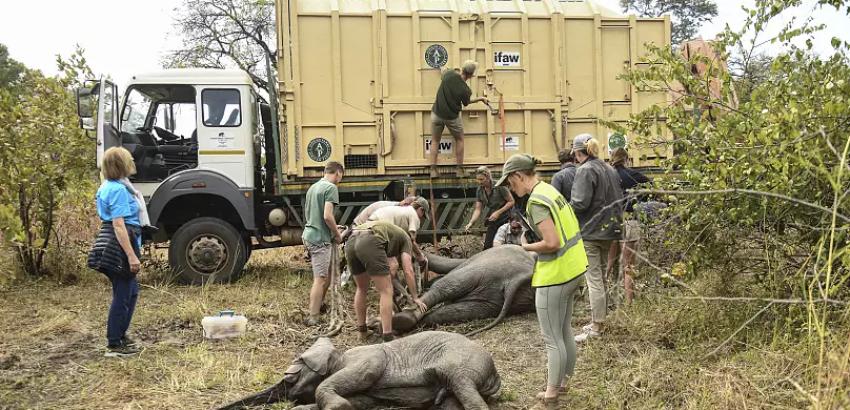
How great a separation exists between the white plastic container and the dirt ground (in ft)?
0.32

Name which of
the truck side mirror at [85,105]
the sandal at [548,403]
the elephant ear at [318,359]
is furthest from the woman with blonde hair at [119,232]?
the sandal at [548,403]

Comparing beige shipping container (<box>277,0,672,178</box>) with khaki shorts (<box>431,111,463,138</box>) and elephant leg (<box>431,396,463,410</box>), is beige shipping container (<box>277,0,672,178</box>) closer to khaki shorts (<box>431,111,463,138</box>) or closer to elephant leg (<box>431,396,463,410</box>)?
khaki shorts (<box>431,111,463,138</box>)

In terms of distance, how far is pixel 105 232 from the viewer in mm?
5395

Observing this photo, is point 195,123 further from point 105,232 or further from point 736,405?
point 736,405

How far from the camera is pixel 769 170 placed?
4.43 m

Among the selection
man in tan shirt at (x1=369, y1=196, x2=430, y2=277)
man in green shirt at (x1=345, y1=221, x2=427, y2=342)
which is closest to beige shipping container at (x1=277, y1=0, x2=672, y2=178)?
man in tan shirt at (x1=369, y1=196, x2=430, y2=277)

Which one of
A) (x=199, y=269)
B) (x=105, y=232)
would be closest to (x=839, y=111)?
(x=105, y=232)

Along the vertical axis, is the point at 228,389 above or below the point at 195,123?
below

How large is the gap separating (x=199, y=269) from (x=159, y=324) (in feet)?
6.90

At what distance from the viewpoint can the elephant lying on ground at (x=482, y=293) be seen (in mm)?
6793

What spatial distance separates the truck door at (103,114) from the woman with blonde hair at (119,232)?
10.7 ft

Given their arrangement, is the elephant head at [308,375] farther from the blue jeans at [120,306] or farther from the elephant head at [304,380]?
the blue jeans at [120,306]

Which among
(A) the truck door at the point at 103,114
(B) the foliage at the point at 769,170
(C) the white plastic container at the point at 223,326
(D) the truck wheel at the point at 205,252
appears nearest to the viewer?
(B) the foliage at the point at 769,170

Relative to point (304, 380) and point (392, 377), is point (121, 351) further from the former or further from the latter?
point (392, 377)
